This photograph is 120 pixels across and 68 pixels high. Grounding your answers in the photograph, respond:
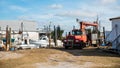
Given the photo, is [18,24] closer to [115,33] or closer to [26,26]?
[26,26]

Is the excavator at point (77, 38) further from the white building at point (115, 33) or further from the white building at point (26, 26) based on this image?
the white building at point (26, 26)

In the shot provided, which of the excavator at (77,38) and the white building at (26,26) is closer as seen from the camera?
the excavator at (77,38)

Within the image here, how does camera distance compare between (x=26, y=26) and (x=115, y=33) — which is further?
(x=26, y=26)

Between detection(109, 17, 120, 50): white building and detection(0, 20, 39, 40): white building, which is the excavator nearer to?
detection(109, 17, 120, 50): white building

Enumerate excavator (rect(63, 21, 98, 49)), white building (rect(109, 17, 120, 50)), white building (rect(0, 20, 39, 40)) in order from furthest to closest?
white building (rect(0, 20, 39, 40)) < excavator (rect(63, 21, 98, 49)) < white building (rect(109, 17, 120, 50))

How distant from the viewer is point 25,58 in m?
25.9


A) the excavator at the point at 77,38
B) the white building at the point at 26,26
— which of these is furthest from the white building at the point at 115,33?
the white building at the point at 26,26

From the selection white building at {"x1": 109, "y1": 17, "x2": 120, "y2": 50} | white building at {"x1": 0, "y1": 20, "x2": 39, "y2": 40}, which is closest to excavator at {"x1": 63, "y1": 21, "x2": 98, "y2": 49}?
white building at {"x1": 109, "y1": 17, "x2": 120, "y2": 50}

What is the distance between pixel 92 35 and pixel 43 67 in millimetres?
21941

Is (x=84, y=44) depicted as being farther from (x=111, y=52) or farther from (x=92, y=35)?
(x=111, y=52)

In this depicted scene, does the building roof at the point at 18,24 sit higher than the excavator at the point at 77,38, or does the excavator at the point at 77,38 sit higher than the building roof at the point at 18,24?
the building roof at the point at 18,24

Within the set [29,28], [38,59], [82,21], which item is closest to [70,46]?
[82,21]

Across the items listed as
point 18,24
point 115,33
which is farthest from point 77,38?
point 18,24

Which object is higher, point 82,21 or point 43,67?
point 82,21
